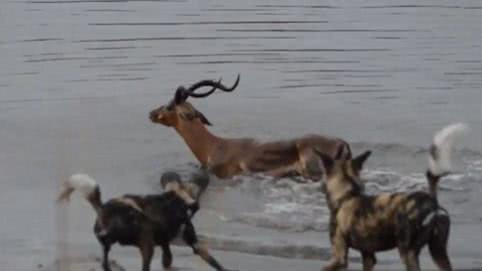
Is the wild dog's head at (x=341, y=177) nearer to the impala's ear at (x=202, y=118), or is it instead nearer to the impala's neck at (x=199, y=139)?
the impala's neck at (x=199, y=139)

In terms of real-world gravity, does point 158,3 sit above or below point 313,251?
above

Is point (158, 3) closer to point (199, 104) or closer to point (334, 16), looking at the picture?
point (334, 16)

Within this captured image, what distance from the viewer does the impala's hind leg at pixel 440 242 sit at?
8.31 meters

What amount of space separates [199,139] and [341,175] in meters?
A: 4.02

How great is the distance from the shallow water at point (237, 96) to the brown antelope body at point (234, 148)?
0.58 feet

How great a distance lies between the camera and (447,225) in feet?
27.5

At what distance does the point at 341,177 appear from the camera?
8750 millimetres

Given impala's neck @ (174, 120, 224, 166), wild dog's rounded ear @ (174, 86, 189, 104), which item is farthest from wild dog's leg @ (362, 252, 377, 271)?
wild dog's rounded ear @ (174, 86, 189, 104)

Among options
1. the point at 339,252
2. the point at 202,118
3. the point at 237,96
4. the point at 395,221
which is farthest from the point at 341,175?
the point at 237,96

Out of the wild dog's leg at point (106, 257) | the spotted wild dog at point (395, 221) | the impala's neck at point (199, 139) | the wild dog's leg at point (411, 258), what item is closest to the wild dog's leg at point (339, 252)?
the spotted wild dog at point (395, 221)

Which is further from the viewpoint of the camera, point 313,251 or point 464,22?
point 464,22

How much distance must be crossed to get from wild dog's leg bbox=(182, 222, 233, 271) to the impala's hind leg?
3.39 feet

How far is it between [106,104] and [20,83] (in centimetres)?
110

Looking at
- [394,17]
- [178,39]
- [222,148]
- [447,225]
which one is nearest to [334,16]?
[394,17]
